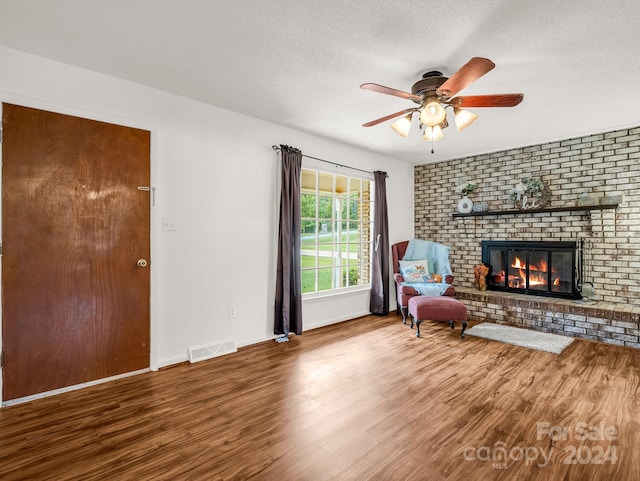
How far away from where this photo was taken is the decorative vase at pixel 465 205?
16.4 ft

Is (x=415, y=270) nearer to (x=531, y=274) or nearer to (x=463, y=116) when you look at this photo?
(x=531, y=274)

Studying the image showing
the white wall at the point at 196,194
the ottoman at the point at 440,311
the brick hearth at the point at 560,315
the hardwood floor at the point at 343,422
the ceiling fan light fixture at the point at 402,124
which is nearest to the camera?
the hardwood floor at the point at 343,422

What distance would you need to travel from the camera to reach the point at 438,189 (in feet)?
18.1

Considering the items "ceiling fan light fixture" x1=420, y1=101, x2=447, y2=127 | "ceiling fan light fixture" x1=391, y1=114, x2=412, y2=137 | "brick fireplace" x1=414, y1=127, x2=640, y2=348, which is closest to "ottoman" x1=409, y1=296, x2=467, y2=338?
"brick fireplace" x1=414, y1=127, x2=640, y2=348

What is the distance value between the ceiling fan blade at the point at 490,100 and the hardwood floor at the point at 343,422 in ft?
7.20

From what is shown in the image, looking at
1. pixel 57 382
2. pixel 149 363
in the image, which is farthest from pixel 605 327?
pixel 57 382

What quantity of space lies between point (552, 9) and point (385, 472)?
2726 mm

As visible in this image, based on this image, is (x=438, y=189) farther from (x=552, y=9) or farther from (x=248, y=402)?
(x=248, y=402)

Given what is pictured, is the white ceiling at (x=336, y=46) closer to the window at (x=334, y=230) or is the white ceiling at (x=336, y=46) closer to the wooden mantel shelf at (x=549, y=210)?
the wooden mantel shelf at (x=549, y=210)

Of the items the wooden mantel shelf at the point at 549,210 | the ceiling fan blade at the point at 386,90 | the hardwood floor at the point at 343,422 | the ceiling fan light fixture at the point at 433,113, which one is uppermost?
the ceiling fan blade at the point at 386,90

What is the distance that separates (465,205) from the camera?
5.04 meters

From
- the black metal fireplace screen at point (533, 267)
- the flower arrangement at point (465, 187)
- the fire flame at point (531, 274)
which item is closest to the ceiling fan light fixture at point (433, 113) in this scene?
the flower arrangement at point (465, 187)

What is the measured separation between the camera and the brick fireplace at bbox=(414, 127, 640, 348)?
148 inches

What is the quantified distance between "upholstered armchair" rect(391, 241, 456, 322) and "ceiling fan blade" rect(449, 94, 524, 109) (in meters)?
2.61
